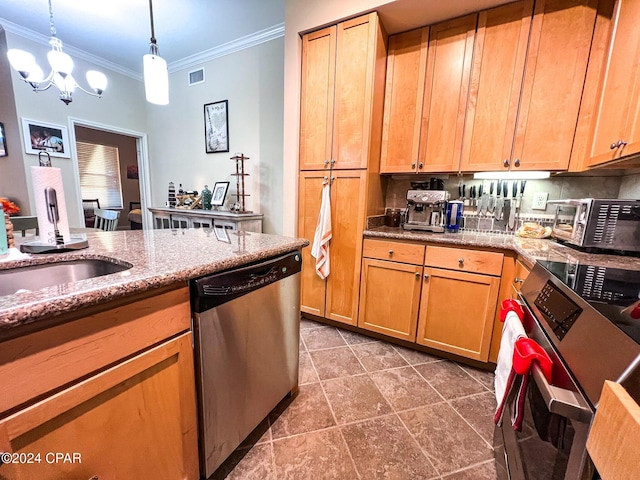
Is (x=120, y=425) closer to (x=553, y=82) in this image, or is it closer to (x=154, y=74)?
(x=154, y=74)

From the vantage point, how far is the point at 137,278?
71cm

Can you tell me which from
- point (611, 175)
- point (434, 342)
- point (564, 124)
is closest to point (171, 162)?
point (434, 342)

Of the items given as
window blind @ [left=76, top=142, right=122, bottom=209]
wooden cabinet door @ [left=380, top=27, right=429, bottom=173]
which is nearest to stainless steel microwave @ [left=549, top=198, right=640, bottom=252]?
wooden cabinet door @ [left=380, top=27, right=429, bottom=173]

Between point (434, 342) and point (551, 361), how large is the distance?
133 centimetres

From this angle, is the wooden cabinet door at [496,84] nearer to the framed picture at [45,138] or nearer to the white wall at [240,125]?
the white wall at [240,125]

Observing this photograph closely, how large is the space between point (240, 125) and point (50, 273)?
9.18 ft

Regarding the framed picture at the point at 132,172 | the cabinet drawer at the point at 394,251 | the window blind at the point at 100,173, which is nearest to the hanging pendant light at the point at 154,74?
the cabinet drawer at the point at 394,251

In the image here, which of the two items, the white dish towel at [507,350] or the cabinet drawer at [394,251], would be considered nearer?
the white dish towel at [507,350]

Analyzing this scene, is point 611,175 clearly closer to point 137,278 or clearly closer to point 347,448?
point 347,448

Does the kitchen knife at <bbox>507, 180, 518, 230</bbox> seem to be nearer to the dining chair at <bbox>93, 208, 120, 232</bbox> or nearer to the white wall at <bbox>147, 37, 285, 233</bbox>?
the white wall at <bbox>147, 37, 285, 233</bbox>

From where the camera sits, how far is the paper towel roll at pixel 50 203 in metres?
0.93

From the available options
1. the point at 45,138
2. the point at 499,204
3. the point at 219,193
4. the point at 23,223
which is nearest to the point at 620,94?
the point at 499,204

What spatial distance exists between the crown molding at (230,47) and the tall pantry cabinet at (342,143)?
1057 millimetres

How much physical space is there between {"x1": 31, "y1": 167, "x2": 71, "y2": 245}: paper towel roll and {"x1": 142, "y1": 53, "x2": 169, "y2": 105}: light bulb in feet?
2.15
